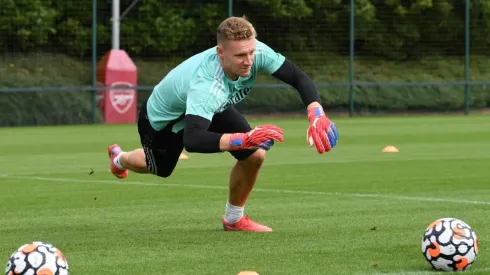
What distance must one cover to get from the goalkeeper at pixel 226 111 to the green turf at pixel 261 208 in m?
0.53

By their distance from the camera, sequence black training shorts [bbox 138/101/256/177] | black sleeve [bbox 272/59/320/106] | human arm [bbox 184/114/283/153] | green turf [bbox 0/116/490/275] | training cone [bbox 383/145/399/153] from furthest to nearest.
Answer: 1. training cone [bbox 383/145/399/153]
2. black training shorts [bbox 138/101/256/177]
3. black sleeve [bbox 272/59/320/106]
4. human arm [bbox 184/114/283/153]
5. green turf [bbox 0/116/490/275]

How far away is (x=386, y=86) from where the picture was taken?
32.4 metres

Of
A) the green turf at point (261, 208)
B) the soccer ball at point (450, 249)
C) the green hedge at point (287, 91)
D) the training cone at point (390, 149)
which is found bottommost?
the green hedge at point (287, 91)

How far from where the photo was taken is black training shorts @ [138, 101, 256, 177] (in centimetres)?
960

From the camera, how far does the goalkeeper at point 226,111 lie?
8.55 meters

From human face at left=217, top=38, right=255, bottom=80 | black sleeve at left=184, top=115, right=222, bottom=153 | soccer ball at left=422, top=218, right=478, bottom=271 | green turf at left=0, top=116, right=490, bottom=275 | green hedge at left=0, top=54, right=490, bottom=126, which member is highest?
human face at left=217, top=38, right=255, bottom=80

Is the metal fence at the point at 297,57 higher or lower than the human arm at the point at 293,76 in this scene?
lower

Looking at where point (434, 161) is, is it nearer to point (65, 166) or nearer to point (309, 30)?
point (65, 166)

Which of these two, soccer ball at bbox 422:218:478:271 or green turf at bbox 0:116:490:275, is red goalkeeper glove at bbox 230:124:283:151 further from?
soccer ball at bbox 422:218:478:271

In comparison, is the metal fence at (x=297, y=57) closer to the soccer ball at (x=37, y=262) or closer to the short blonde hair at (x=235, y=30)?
the short blonde hair at (x=235, y=30)

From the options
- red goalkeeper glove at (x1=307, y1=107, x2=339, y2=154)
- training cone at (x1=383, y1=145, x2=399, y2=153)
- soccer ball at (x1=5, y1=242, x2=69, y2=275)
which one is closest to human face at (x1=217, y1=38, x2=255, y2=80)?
red goalkeeper glove at (x1=307, y1=107, x2=339, y2=154)

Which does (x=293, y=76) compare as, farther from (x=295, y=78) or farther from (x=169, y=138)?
(x=169, y=138)

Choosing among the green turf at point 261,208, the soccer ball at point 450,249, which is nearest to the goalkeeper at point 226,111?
the green turf at point 261,208

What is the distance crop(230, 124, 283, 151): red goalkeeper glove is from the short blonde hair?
2.28 feet
